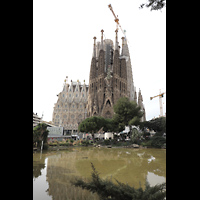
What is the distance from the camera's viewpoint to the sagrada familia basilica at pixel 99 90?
152 ft

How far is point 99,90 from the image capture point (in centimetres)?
4775

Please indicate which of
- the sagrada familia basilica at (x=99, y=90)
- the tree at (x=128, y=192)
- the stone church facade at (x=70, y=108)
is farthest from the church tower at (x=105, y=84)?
the tree at (x=128, y=192)

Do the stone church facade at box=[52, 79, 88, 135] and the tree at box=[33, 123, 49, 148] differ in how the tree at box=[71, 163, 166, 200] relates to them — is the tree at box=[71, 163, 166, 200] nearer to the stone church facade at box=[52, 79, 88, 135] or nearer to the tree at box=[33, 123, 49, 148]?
the tree at box=[33, 123, 49, 148]

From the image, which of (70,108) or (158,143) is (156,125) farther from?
(70,108)

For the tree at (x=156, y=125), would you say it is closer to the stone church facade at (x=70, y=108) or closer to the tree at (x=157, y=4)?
the tree at (x=157, y=4)

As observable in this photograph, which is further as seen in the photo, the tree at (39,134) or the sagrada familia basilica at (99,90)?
the sagrada familia basilica at (99,90)

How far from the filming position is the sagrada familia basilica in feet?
152

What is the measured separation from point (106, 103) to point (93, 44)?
2531cm

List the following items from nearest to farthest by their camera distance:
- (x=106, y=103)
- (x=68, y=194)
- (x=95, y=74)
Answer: (x=68, y=194)
(x=106, y=103)
(x=95, y=74)
